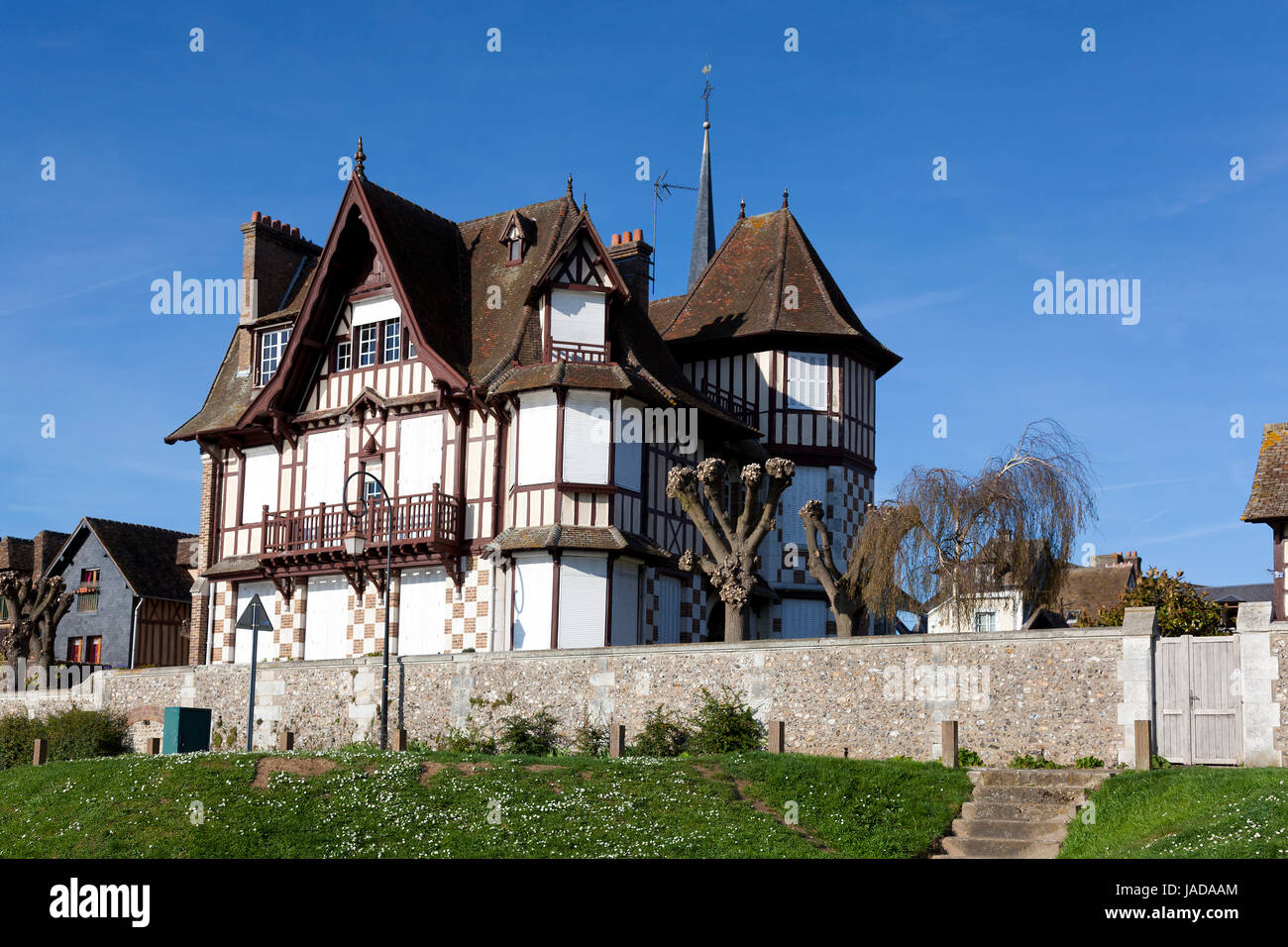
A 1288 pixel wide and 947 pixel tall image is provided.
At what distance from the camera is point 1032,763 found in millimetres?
21672

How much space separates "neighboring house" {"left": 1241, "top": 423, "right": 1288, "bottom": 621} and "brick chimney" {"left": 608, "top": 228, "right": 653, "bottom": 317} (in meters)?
14.9

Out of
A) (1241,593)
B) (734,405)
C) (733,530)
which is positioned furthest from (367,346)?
(1241,593)

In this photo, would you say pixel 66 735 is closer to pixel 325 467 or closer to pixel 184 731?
pixel 184 731

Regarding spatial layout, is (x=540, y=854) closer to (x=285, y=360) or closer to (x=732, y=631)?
(x=732, y=631)

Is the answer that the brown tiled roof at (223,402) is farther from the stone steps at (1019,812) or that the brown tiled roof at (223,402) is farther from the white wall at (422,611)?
the stone steps at (1019,812)

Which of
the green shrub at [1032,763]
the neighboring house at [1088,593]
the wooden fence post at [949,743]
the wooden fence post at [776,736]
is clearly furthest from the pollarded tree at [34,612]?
the green shrub at [1032,763]

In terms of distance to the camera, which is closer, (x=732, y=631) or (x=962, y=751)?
(x=962, y=751)

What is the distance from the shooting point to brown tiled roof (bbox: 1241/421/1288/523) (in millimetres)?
32938

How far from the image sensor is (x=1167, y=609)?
3775 centimetres

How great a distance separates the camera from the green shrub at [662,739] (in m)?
24.7

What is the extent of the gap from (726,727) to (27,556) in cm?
4111

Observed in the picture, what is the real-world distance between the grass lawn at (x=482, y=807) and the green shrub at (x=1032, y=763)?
4.42 feet
